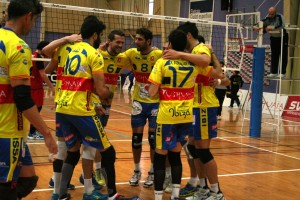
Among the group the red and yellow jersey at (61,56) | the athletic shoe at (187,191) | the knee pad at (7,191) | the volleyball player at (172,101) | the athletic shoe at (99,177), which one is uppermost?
the red and yellow jersey at (61,56)

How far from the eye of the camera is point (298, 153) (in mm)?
8789

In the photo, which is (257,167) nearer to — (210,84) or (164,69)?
(210,84)

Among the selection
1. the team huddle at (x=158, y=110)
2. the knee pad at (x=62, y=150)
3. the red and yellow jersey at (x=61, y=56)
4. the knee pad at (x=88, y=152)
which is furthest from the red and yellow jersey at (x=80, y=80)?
the knee pad at (x=62, y=150)

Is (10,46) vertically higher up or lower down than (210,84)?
higher up

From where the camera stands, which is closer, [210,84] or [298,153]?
[210,84]

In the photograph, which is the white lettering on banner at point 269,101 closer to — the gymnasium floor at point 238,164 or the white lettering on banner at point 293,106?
the white lettering on banner at point 293,106

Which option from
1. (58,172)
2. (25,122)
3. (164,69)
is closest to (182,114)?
Answer: (164,69)

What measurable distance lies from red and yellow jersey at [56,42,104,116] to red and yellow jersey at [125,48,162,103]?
1.44m

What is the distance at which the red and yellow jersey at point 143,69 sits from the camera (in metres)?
5.80

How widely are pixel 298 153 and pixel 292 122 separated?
561 centimetres

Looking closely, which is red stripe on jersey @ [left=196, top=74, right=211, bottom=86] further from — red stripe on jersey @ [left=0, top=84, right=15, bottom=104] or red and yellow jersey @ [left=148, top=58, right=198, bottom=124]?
red stripe on jersey @ [left=0, top=84, right=15, bottom=104]

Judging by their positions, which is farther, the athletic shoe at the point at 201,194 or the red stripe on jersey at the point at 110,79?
the red stripe on jersey at the point at 110,79

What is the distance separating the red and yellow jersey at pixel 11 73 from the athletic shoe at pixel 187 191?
112 inches

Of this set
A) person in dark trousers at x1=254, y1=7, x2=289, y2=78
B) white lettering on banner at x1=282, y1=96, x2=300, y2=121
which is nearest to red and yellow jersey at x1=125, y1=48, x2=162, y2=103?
person in dark trousers at x1=254, y1=7, x2=289, y2=78
